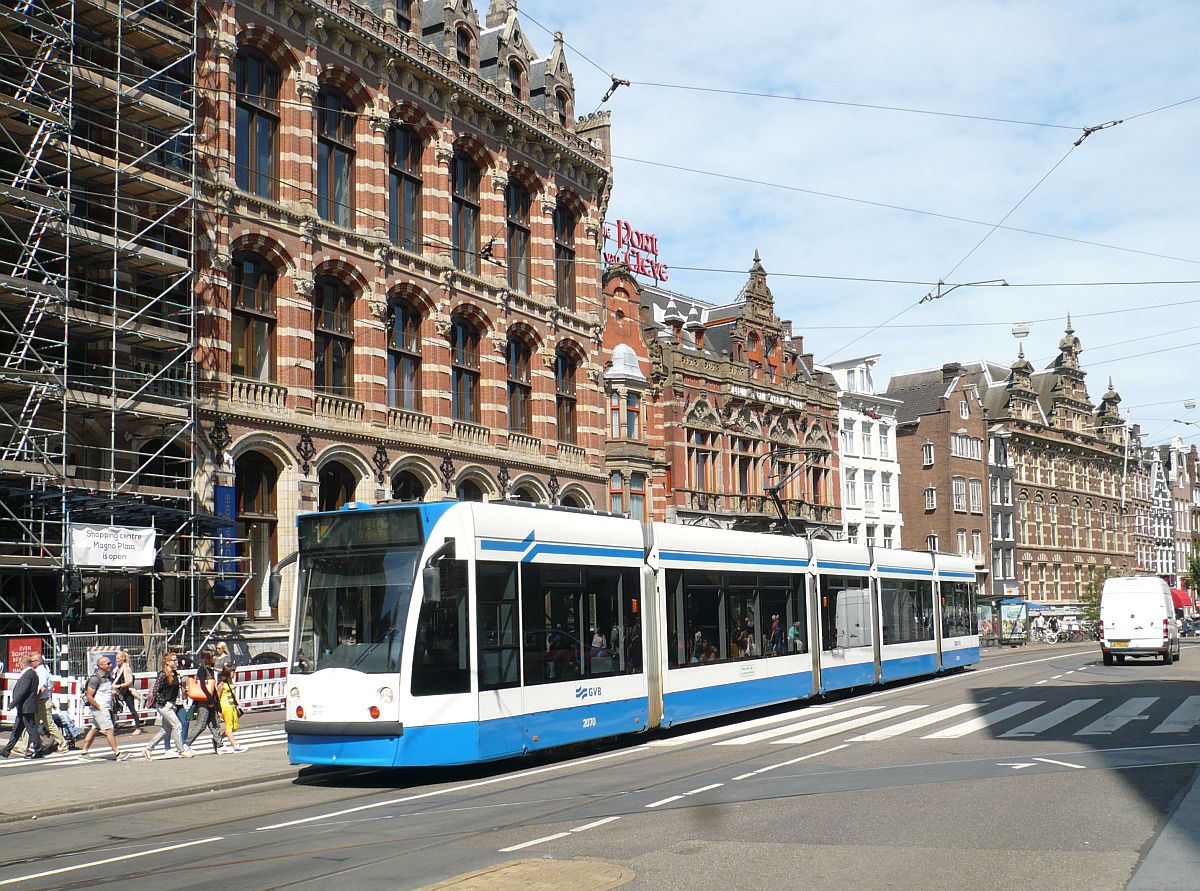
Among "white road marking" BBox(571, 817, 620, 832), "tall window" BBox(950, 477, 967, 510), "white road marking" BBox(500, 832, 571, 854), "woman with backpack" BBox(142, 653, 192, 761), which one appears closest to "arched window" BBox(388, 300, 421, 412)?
"woman with backpack" BBox(142, 653, 192, 761)

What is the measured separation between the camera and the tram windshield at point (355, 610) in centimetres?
1420

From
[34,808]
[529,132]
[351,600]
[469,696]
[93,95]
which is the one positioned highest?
[529,132]

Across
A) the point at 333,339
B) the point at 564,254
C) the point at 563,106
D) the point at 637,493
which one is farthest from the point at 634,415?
the point at 333,339

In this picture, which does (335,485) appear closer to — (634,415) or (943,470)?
(634,415)

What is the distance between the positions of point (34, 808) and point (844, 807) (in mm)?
8623

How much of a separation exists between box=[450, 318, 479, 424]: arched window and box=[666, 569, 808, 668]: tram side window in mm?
14200

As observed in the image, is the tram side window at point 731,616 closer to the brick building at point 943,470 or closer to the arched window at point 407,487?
the arched window at point 407,487

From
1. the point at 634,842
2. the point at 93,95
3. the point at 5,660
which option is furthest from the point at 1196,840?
the point at 93,95

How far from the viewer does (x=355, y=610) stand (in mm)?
14531

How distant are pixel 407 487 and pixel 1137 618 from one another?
→ 68.2ft

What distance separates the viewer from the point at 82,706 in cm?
2170

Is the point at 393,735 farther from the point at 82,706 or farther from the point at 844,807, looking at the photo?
the point at 82,706

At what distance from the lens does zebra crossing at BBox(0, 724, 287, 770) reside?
18406mm

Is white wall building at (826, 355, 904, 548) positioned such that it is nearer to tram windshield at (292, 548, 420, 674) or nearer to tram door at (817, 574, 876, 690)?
tram door at (817, 574, 876, 690)
